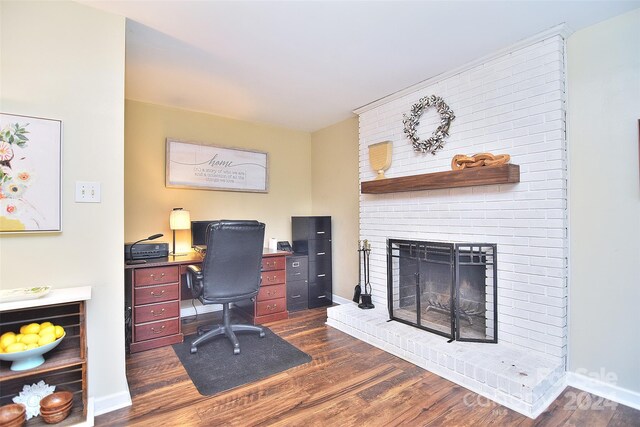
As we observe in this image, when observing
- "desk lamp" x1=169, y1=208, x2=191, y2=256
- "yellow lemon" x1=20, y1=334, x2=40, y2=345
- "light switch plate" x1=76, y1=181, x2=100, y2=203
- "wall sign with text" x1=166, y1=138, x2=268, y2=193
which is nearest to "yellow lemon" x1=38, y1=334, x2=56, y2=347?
"yellow lemon" x1=20, y1=334, x2=40, y2=345

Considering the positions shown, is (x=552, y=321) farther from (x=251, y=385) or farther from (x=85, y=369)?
(x=85, y=369)

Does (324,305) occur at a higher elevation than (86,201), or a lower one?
lower

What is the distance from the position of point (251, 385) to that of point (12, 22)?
2.52 m

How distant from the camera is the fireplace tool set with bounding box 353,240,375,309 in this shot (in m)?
3.34

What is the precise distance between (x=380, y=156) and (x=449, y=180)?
0.88 meters

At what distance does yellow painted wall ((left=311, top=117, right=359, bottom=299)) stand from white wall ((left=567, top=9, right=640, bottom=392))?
7.13 feet

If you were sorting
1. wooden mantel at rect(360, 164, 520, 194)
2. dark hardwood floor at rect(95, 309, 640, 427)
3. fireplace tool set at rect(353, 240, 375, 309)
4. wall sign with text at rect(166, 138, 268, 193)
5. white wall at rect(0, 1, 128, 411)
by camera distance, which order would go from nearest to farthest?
white wall at rect(0, 1, 128, 411)
dark hardwood floor at rect(95, 309, 640, 427)
wooden mantel at rect(360, 164, 520, 194)
fireplace tool set at rect(353, 240, 375, 309)
wall sign with text at rect(166, 138, 268, 193)

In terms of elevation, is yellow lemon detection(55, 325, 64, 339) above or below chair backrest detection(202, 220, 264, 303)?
below

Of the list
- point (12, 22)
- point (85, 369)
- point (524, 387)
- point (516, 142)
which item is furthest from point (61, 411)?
point (516, 142)

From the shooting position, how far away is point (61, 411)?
158 cm

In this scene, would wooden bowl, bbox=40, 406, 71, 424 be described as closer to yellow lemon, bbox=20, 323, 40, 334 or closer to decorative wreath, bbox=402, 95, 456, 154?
yellow lemon, bbox=20, 323, 40, 334

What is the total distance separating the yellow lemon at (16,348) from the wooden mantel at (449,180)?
279cm

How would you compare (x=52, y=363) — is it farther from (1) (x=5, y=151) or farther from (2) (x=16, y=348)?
(1) (x=5, y=151)

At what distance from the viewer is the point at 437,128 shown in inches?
112
